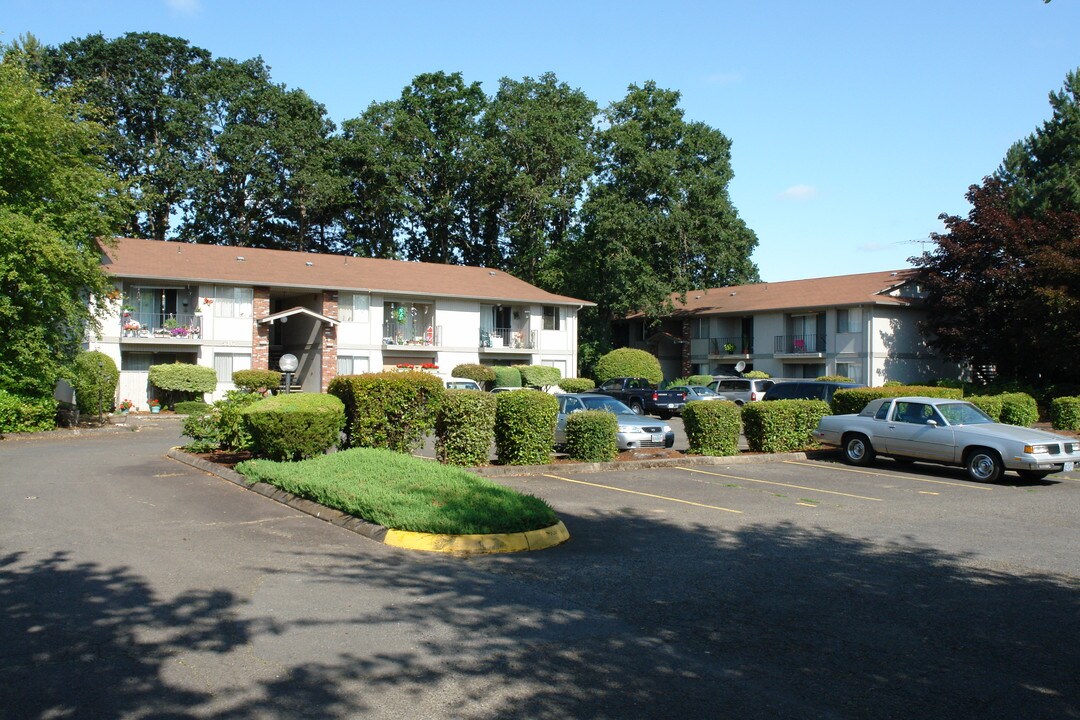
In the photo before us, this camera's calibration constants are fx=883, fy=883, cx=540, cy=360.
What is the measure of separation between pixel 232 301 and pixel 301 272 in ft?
13.7

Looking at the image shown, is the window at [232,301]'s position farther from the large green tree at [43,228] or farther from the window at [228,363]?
the large green tree at [43,228]

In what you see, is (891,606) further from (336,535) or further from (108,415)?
(108,415)

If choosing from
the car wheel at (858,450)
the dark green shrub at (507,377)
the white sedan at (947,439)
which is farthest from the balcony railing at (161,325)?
the car wheel at (858,450)

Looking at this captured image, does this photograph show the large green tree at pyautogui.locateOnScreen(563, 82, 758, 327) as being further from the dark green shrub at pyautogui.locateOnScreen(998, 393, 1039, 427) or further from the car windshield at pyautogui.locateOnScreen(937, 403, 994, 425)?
the car windshield at pyautogui.locateOnScreen(937, 403, 994, 425)

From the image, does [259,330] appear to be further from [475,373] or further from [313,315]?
[475,373]

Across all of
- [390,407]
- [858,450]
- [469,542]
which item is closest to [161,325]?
[390,407]

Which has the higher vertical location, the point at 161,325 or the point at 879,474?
the point at 161,325

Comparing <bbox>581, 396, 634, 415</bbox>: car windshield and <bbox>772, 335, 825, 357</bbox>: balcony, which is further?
<bbox>772, 335, 825, 357</bbox>: balcony

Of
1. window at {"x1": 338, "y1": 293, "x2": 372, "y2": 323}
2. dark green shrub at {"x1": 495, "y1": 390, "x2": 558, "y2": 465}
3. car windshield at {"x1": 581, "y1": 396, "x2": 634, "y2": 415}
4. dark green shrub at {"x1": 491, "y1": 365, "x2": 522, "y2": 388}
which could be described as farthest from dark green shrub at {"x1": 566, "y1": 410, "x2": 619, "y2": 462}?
window at {"x1": 338, "y1": 293, "x2": 372, "y2": 323}

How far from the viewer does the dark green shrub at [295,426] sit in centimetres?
1404

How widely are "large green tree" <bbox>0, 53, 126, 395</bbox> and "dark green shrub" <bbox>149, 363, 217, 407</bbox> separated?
9.42 m

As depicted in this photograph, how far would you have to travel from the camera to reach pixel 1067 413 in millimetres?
27094

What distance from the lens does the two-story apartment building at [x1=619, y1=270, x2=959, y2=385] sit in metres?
45.4

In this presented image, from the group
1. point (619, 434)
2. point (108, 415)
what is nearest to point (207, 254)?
point (108, 415)
